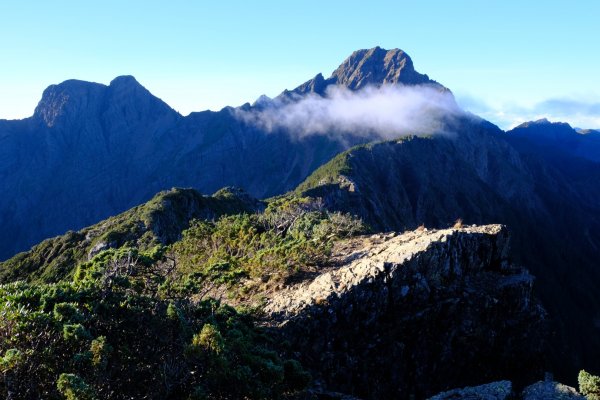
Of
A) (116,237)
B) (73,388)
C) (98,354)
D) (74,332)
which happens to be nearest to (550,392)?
(98,354)

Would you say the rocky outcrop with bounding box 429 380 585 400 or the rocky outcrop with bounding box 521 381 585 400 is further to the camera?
the rocky outcrop with bounding box 521 381 585 400

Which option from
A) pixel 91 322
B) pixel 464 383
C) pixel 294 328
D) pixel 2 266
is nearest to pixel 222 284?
pixel 294 328

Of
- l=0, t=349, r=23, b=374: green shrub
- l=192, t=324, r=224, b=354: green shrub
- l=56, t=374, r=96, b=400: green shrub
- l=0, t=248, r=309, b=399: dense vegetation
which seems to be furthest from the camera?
l=192, t=324, r=224, b=354: green shrub

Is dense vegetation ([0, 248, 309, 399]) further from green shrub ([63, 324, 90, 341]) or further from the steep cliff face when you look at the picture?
the steep cliff face

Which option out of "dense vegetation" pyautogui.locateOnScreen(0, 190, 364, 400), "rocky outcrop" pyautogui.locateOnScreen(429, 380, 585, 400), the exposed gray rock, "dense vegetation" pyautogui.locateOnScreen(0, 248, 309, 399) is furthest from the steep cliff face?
"dense vegetation" pyautogui.locateOnScreen(0, 248, 309, 399)

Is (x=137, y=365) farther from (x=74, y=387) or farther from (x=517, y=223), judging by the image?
(x=517, y=223)

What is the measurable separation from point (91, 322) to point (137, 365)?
2.18 metres

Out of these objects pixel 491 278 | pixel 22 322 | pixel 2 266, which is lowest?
pixel 2 266

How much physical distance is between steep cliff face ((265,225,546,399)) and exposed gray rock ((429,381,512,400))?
10.1 feet

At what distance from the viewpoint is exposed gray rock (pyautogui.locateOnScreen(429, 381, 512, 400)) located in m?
18.7

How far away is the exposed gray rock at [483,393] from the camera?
18703 mm

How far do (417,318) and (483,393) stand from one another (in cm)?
486

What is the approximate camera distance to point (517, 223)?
185 meters

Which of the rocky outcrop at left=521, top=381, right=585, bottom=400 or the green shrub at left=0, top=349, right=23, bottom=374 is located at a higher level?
the green shrub at left=0, top=349, right=23, bottom=374
